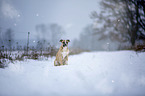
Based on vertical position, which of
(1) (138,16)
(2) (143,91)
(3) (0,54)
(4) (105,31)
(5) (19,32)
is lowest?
(2) (143,91)

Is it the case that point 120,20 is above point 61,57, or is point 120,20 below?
above

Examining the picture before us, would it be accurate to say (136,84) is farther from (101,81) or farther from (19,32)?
(19,32)

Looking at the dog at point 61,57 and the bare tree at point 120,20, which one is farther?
the bare tree at point 120,20

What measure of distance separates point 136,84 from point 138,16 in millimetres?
9154

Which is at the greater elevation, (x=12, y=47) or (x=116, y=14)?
(x=116, y=14)

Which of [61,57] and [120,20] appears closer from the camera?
[61,57]

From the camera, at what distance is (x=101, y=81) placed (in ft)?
8.05

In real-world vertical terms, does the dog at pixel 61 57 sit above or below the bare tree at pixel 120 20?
below

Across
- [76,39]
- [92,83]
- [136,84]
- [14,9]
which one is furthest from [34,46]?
[76,39]

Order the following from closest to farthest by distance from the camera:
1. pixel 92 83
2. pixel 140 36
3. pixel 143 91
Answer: pixel 143 91 < pixel 92 83 < pixel 140 36

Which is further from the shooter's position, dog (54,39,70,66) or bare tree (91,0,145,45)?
bare tree (91,0,145,45)

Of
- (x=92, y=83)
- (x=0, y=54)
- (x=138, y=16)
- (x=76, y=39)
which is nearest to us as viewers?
(x=92, y=83)

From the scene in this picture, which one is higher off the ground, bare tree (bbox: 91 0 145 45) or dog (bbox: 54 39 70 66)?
bare tree (bbox: 91 0 145 45)

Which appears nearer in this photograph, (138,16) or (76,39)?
(138,16)
